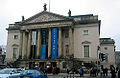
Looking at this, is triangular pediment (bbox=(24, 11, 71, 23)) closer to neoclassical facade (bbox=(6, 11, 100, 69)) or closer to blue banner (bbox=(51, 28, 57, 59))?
neoclassical facade (bbox=(6, 11, 100, 69))

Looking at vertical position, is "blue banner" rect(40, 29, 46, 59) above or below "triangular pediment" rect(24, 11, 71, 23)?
below

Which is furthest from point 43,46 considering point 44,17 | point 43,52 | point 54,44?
point 44,17

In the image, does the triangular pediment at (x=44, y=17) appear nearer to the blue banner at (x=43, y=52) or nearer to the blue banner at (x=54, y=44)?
the blue banner at (x=54, y=44)

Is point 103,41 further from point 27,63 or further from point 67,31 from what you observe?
point 27,63

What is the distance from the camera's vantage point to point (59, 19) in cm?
4456

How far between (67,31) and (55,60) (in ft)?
32.7

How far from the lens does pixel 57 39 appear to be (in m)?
45.1

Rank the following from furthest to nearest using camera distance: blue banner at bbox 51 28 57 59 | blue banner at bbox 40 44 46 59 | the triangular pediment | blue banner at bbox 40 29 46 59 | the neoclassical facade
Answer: the triangular pediment < blue banner at bbox 40 29 46 59 < blue banner at bbox 40 44 46 59 < the neoclassical facade < blue banner at bbox 51 28 57 59

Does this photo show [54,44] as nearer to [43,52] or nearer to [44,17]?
[43,52]

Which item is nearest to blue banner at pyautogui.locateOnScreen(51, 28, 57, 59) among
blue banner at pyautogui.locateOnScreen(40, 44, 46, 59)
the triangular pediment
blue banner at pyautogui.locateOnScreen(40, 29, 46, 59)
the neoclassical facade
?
the neoclassical facade

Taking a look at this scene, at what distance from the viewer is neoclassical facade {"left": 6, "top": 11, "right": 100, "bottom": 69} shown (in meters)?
43.2

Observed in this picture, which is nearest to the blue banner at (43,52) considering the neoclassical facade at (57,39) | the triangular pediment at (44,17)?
the neoclassical facade at (57,39)

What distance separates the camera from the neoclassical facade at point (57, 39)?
43188 millimetres

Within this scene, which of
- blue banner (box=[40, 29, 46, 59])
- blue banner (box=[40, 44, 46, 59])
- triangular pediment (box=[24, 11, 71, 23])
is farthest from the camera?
triangular pediment (box=[24, 11, 71, 23])
